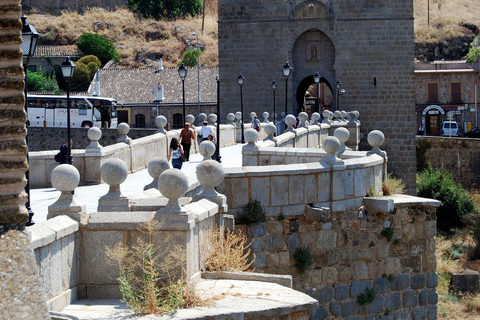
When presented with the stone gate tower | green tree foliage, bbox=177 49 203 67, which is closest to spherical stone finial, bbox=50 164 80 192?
the stone gate tower

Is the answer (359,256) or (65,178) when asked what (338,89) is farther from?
(65,178)

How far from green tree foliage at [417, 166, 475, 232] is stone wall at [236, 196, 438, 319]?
82.1 ft

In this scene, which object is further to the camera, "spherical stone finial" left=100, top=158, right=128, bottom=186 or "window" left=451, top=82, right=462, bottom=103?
"window" left=451, top=82, right=462, bottom=103

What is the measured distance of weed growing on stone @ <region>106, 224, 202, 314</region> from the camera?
23.7ft

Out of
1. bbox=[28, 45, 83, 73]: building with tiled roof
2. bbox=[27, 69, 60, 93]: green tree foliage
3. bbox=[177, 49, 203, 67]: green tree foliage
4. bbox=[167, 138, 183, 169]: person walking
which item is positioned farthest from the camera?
bbox=[28, 45, 83, 73]: building with tiled roof

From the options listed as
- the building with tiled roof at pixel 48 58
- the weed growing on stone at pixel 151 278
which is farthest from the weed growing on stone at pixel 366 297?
the building with tiled roof at pixel 48 58

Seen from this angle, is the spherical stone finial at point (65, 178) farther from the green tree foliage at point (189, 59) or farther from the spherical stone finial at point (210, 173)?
the green tree foliage at point (189, 59)

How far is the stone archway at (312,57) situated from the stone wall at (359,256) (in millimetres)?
22617

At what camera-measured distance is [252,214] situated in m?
10.8

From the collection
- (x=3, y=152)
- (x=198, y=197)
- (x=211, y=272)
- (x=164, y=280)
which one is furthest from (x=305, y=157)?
(x=3, y=152)

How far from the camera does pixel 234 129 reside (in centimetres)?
2838

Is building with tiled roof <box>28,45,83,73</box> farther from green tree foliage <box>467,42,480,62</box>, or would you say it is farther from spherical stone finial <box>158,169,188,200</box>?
spherical stone finial <box>158,169,188,200</box>

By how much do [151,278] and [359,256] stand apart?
17.7ft

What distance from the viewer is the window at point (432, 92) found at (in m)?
61.8
